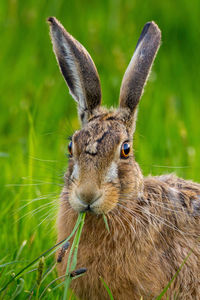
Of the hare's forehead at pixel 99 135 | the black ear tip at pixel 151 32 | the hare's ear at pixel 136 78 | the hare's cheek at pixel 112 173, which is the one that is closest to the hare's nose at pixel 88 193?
the hare's cheek at pixel 112 173

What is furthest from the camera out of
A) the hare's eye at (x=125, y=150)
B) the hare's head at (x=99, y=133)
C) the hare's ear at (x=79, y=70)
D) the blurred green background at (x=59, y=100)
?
the blurred green background at (x=59, y=100)

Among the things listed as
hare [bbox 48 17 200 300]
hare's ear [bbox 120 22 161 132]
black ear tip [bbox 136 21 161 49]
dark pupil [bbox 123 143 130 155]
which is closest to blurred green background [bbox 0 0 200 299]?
hare [bbox 48 17 200 300]

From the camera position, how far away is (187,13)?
9.71m

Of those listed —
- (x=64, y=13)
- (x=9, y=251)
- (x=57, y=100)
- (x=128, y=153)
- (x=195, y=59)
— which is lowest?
(x=9, y=251)

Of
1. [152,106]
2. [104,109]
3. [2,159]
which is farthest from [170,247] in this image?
[152,106]

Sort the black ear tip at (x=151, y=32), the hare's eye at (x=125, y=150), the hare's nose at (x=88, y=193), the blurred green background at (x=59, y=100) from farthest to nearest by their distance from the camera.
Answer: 1. the blurred green background at (x=59, y=100)
2. the black ear tip at (x=151, y=32)
3. the hare's eye at (x=125, y=150)
4. the hare's nose at (x=88, y=193)

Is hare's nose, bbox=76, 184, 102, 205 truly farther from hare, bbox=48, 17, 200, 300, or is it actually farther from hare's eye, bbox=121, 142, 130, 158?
hare's eye, bbox=121, 142, 130, 158

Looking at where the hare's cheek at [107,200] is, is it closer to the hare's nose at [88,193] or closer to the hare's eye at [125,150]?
the hare's nose at [88,193]

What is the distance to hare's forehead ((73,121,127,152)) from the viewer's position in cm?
452

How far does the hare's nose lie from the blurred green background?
1.87ft

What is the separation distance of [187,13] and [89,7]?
4.28ft

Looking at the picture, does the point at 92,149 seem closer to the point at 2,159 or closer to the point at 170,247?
the point at 170,247

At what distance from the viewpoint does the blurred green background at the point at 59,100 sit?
18.0 feet

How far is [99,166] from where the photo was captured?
4395mm
